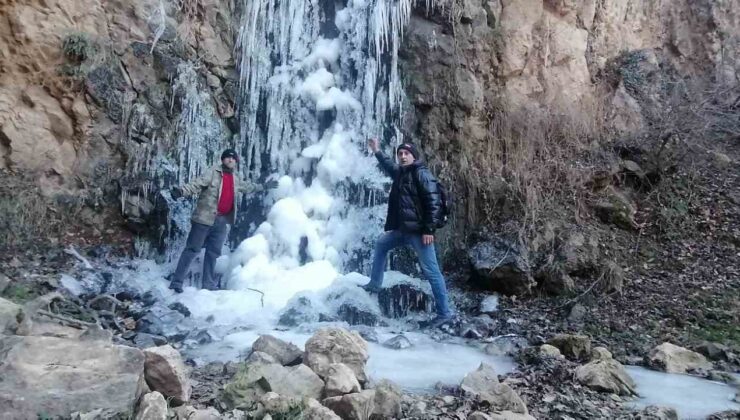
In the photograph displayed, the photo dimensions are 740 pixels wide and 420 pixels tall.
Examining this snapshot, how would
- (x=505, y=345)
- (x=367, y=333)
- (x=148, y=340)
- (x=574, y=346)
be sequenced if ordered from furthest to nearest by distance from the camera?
1. (x=367, y=333)
2. (x=505, y=345)
3. (x=574, y=346)
4. (x=148, y=340)

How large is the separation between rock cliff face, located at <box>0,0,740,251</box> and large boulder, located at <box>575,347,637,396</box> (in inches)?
148

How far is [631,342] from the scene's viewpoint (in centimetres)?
576

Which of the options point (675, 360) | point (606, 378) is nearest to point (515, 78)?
point (675, 360)

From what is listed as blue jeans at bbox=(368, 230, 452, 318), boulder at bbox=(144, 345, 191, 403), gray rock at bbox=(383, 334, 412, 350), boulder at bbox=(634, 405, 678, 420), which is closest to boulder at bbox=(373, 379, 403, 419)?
boulder at bbox=(144, 345, 191, 403)

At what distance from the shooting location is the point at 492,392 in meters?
3.65

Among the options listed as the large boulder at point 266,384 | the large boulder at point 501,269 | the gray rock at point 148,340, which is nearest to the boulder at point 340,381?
the large boulder at point 266,384

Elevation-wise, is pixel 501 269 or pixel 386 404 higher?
pixel 501 269

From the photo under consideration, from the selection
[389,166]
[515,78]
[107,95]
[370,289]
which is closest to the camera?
Answer: [389,166]

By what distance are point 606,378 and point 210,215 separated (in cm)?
441

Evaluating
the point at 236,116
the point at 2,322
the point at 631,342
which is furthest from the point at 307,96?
the point at 2,322

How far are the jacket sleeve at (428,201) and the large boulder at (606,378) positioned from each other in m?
2.08

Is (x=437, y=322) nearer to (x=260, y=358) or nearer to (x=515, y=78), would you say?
(x=260, y=358)

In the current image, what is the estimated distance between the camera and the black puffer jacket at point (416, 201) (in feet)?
19.5

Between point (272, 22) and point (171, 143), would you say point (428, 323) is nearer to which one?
point (171, 143)
